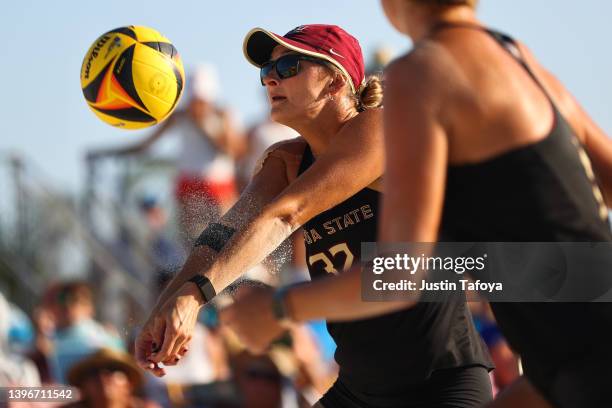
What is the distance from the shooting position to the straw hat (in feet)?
20.0

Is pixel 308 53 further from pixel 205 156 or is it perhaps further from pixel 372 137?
pixel 205 156

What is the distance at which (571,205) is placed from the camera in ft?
8.79

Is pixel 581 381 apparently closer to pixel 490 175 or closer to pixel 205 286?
pixel 490 175

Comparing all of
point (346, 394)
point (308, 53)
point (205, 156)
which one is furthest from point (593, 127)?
point (205, 156)

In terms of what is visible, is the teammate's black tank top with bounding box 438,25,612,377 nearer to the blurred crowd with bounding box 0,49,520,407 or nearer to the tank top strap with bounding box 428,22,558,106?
→ the tank top strap with bounding box 428,22,558,106

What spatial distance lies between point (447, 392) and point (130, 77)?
187 centimetres

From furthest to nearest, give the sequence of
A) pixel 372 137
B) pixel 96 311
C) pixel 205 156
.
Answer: pixel 96 311 < pixel 205 156 < pixel 372 137

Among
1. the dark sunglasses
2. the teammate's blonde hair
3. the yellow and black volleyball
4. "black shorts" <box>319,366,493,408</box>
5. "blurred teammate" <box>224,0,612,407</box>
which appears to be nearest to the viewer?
"blurred teammate" <box>224,0,612,407</box>

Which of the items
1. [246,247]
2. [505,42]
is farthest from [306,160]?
[505,42]

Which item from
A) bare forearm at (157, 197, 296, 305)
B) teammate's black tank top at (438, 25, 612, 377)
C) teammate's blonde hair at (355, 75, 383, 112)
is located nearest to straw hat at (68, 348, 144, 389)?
bare forearm at (157, 197, 296, 305)

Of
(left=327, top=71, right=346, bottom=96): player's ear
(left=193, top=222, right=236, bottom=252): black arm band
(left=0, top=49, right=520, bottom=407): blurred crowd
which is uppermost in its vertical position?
(left=327, top=71, right=346, bottom=96): player's ear

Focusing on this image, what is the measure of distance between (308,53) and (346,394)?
4.36 ft

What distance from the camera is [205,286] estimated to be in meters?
3.49

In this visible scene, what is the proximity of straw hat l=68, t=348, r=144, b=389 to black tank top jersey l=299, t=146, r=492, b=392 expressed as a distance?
8.22ft
